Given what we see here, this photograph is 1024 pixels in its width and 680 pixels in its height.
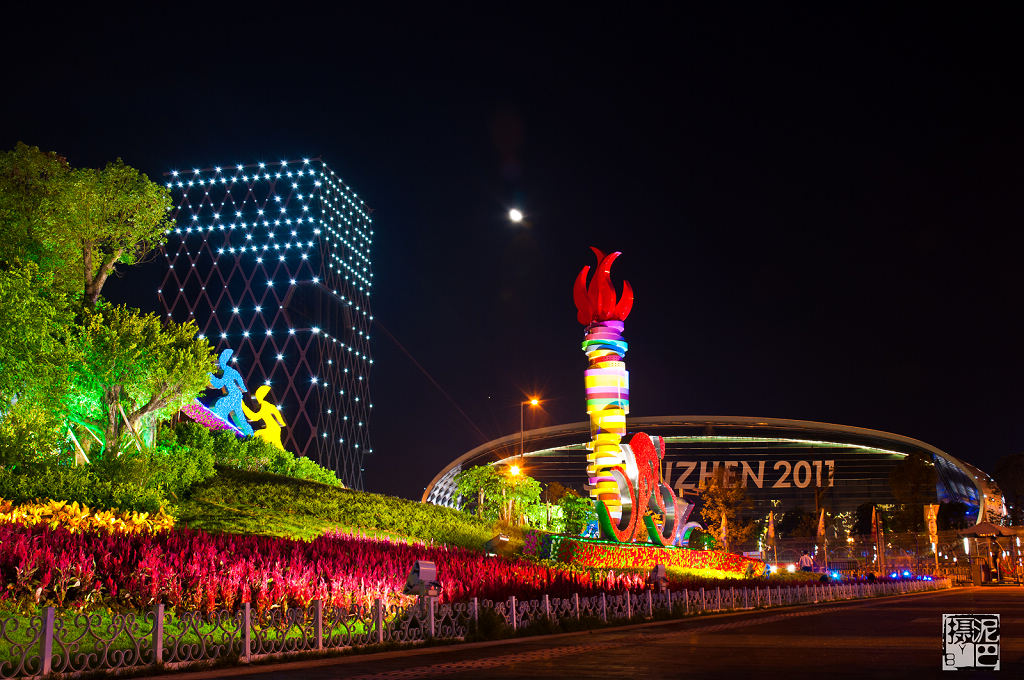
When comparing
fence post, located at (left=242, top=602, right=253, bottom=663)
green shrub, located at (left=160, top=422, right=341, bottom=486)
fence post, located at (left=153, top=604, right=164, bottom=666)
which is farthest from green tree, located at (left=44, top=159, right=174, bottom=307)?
fence post, located at (left=153, top=604, right=164, bottom=666)

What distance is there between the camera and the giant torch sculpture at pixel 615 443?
33.1m

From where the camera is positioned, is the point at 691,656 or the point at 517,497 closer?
the point at 691,656

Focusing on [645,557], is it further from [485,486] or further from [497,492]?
[485,486]

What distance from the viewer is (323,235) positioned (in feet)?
241

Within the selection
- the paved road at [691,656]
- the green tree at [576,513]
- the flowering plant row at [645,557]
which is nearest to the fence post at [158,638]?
the paved road at [691,656]

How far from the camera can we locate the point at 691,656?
11.5 metres

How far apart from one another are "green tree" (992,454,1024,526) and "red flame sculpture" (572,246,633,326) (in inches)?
2198

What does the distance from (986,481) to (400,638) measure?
9609cm

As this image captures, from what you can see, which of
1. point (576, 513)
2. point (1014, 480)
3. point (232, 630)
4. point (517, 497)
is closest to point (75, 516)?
point (232, 630)

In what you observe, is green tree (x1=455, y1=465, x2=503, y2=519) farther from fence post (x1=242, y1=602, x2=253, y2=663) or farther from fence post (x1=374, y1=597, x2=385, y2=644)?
fence post (x1=242, y1=602, x2=253, y2=663)

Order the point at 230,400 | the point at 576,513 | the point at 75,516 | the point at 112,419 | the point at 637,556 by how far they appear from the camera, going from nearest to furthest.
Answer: the point at 75,516 < the point at 112,419 < the point at 637,556 < the point at 230,400 < the point at 576,513

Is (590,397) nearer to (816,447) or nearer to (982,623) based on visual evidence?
(982,623)

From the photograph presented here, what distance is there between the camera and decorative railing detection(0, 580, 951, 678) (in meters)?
9.66

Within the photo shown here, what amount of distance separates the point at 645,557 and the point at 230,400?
854 inches
